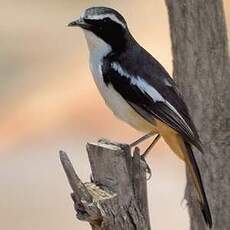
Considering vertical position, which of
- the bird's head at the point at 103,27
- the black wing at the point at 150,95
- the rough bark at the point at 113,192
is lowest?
the rough bark at the point at 113,192

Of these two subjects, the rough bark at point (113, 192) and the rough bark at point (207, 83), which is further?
the rough bark at point (207, 83)

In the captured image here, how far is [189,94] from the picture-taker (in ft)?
18.9

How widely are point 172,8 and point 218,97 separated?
48cm

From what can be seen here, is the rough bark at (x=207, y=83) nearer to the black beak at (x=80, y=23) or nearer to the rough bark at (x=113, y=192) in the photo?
the black beak at (x=80, y=23)

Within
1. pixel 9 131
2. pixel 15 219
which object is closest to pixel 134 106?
pixel 15 219

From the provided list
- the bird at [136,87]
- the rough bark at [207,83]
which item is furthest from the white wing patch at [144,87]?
the rough bark at [207,83]

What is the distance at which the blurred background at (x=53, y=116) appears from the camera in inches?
372

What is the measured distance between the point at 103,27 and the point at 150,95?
14.7 inches

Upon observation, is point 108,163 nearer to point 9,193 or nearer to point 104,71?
point 104,71

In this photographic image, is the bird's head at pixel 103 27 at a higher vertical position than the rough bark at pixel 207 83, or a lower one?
higher

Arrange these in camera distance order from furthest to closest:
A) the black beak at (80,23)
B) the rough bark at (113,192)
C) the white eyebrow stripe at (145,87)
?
the white eyebrow stripe at (145,87) → the black beak at (80,23) → the rough bark at (113,192)

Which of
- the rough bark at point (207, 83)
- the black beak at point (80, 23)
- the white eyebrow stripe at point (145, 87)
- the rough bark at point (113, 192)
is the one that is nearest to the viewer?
the rough bark at point (113, 192)

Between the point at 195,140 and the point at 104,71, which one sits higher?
the point at 104,71

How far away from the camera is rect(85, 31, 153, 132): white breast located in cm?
550
